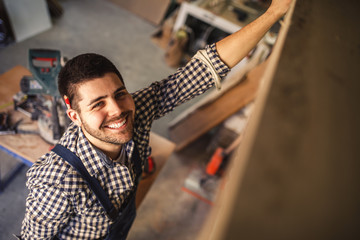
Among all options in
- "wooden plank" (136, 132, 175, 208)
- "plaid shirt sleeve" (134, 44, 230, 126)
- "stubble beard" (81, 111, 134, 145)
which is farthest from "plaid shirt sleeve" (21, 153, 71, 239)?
"wooden plank" (136, 132, 175, 208)

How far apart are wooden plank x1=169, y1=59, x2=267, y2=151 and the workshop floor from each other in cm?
21

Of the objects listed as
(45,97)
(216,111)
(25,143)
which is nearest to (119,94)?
(25,143)

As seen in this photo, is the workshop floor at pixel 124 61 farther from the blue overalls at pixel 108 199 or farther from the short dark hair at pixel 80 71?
the short dark hair at pixel 80 71

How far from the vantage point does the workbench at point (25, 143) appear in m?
1.49

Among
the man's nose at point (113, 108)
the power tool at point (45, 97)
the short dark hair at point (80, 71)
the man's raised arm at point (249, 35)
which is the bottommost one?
the power tool at point (45, 97)

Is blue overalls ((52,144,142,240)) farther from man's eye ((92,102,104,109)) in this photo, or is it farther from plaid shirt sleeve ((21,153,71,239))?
man's eye ((92,102,104,109))

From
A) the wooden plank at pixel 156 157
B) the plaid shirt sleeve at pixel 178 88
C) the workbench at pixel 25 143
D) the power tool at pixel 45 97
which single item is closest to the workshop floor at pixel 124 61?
the workbench at pixel 25 143

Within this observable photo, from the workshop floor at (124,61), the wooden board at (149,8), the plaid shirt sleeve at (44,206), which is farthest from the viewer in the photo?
the wooden board at (149,8)

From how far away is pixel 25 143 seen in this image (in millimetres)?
1533

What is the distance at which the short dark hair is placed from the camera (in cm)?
101

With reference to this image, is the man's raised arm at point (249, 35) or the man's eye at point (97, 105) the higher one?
the man's raised arm at point (249, 35)

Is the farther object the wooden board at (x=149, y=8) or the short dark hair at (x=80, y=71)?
the wooden board at (x=149, y=8)

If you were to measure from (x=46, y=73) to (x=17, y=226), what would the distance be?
2.87 ft

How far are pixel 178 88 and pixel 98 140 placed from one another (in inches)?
19.7
